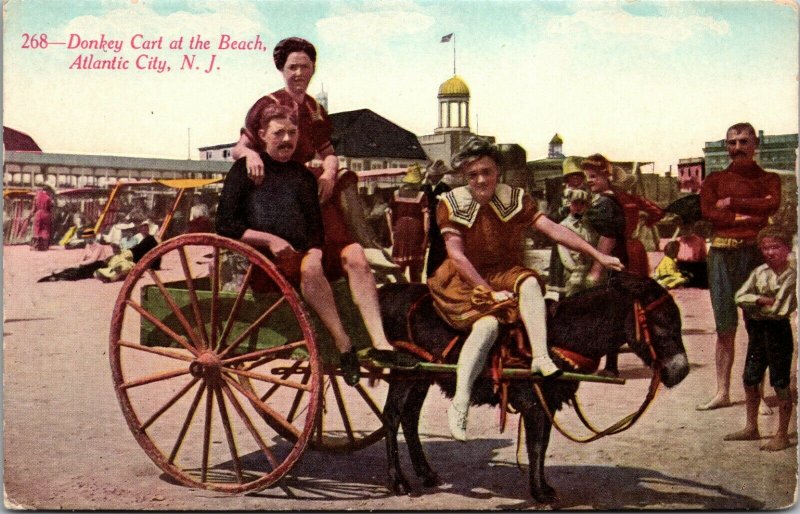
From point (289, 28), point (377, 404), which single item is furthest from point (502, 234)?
point (289, 28)

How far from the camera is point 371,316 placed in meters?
5.81

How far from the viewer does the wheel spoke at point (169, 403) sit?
233 inches

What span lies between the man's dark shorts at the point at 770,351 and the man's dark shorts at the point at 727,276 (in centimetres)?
14

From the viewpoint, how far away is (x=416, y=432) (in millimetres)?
6133

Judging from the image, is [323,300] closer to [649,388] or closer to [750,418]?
[649,388]

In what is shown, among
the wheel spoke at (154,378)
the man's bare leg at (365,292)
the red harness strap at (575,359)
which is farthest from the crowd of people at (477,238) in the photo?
the wheel spoke at (154,378)

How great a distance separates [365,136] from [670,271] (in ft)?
6.92

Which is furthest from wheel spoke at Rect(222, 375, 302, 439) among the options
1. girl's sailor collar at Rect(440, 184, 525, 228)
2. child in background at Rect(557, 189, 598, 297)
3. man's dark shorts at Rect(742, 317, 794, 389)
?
man's dark shorts at Rect(742, 317, 794, 389)

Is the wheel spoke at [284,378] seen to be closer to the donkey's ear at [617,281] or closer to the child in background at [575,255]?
the child in background at [575,255]

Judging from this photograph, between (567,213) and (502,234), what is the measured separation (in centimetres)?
52

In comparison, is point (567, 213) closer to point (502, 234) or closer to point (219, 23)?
point (502, 234)

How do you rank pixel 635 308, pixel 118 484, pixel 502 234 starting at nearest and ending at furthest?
pixel 635 308 → pixel 502 234 → pixel 118 484

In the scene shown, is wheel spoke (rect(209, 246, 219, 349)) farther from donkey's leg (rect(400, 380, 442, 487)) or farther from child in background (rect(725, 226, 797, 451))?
child in background (rect(725, 226, 797, 451))

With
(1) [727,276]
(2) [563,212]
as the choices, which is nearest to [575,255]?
(2) [563,212]
